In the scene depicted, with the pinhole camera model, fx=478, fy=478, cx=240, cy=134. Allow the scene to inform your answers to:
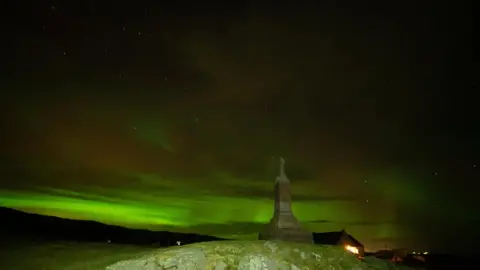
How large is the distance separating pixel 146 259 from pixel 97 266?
5.82 meters

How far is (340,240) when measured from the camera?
84875mm

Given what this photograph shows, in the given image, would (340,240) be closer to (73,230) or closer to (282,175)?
(282,175)

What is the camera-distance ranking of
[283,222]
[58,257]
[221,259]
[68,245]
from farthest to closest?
1. [68,245]
2. [58,257]
3. [283,222]
4. [221,259]

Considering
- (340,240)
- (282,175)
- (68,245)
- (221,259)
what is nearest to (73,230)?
(68,245)

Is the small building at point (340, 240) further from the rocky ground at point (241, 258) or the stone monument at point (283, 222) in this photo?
the rocky ground at point (241, 258)

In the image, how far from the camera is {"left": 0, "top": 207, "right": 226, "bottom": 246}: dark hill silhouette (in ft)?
305

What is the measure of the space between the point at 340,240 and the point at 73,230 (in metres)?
60.4

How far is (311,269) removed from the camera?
40.0 m

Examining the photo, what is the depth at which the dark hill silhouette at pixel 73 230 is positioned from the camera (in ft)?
305

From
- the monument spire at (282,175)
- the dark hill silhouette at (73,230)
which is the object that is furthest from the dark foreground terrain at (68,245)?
the monument spire at (282,175)

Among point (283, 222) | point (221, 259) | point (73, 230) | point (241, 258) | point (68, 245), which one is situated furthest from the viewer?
point (73, 230)

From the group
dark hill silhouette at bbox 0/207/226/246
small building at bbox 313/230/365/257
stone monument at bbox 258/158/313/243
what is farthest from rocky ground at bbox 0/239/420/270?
dark hill silhouette at bbox 0/207/226/246

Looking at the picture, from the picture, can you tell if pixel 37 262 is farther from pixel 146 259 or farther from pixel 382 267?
pixel 382 267

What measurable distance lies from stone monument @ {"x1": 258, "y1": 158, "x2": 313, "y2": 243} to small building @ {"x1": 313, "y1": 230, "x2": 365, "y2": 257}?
99.1 feet
